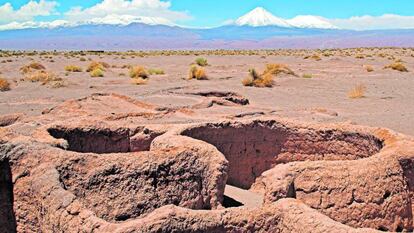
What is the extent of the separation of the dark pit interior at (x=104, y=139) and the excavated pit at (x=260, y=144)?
0.89m

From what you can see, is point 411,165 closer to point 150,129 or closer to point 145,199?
point 145,199

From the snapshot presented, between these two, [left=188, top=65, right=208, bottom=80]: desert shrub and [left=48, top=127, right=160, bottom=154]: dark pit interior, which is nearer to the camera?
[left=48, top=127, right=160, bottom=154]: dark pit interior

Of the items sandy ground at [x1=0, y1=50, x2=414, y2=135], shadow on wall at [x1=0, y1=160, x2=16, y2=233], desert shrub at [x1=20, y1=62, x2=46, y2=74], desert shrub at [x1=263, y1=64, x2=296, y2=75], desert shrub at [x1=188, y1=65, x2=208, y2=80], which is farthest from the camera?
desert shrub at [x1=20, y1=62, x2=46, y2=74]

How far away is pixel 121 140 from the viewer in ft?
32.3

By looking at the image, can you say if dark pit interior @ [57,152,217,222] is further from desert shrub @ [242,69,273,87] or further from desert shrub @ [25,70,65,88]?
desert shrub @ [25,70,65,88]

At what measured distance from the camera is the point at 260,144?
33.4 ft

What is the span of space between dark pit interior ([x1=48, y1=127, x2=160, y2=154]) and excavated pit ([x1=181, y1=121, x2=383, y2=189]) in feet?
2.92

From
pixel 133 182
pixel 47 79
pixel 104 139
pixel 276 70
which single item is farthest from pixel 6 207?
pixel 276 70

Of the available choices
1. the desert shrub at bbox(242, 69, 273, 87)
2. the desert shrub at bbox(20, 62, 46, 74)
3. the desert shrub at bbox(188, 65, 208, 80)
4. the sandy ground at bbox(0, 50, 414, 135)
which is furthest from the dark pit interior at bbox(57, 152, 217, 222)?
the desert shrub at bbox(20, 62, 46, 74)

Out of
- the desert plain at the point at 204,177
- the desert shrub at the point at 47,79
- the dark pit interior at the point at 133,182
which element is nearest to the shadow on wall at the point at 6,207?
the desert plain at the point at 204,177

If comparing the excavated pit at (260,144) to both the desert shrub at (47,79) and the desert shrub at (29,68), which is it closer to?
the desert shrub at (47,79)

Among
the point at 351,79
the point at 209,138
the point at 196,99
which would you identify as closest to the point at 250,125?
the point at 209,138

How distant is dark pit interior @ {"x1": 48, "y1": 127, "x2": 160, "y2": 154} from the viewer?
9.49m

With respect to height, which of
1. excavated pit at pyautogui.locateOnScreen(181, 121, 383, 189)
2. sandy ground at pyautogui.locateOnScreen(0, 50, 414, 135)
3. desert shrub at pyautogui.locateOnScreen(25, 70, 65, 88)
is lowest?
sandy ground at pyautogui.locateOnScreen(0, 50, 414, 135)
